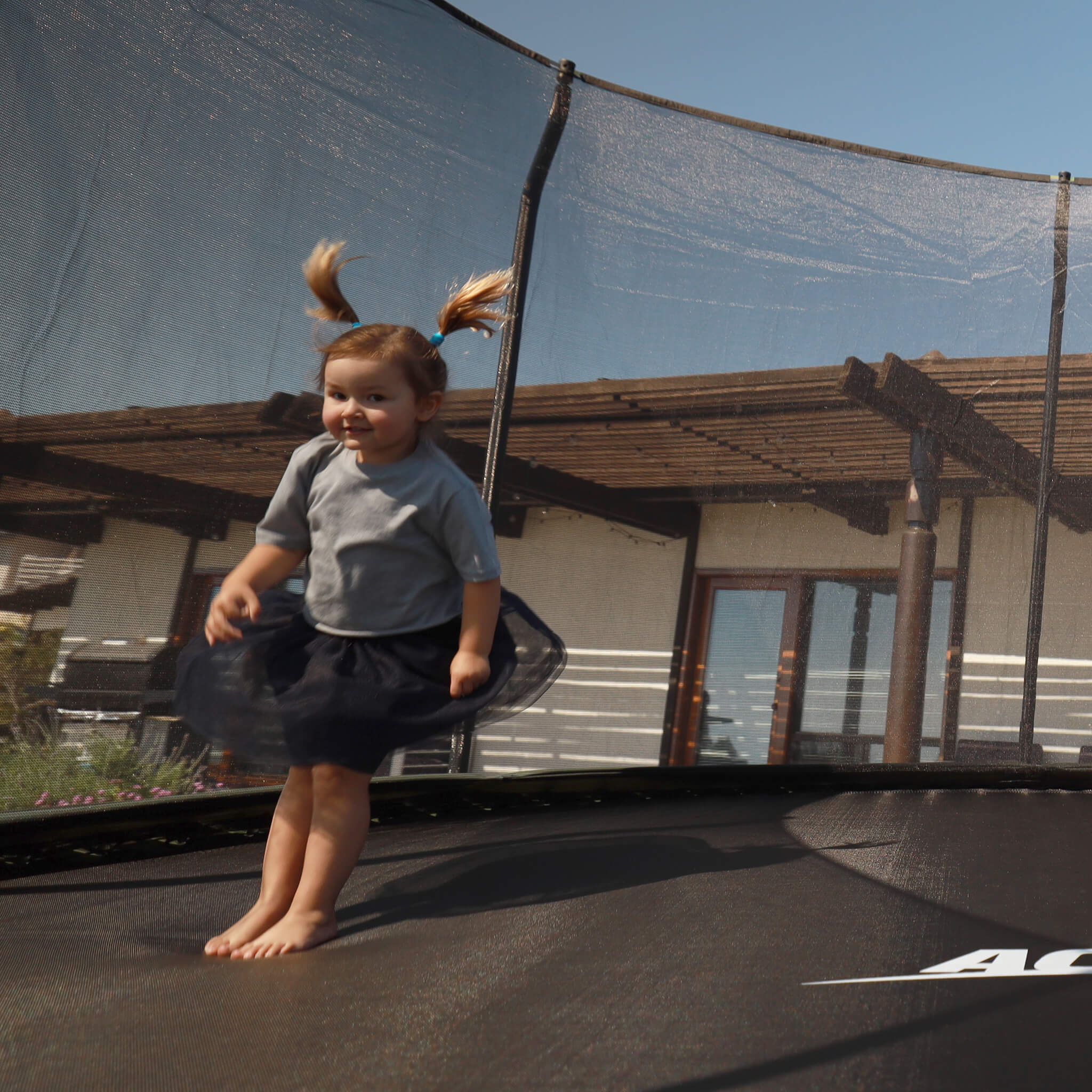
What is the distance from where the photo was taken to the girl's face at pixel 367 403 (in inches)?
44.5

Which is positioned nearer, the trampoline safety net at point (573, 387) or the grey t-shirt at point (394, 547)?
the grey t-shirt at point (394, 547)

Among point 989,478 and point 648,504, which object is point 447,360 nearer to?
point 648,504

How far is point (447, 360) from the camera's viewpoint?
1854 mm

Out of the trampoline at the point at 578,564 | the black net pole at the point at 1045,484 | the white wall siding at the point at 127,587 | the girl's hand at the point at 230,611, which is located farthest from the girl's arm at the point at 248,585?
the black net pole at the point at 1045,484


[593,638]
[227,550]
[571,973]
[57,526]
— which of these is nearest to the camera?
[571,973]

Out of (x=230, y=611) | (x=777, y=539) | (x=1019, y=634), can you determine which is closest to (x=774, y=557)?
(x=777, y=539)

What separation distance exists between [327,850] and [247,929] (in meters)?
0.10

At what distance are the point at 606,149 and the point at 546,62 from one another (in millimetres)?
195

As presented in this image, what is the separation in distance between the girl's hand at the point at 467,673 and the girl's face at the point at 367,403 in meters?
0.24

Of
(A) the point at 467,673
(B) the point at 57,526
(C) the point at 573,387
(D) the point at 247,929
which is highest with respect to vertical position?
(C) the point at 573,387

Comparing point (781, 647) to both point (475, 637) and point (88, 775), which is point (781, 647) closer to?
point (475, 637)

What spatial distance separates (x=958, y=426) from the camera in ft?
7.59

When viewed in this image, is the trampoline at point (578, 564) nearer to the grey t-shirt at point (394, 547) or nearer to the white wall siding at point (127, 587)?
the white wall siding at point (127, 587)

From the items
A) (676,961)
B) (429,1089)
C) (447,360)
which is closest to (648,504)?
(447,360)
